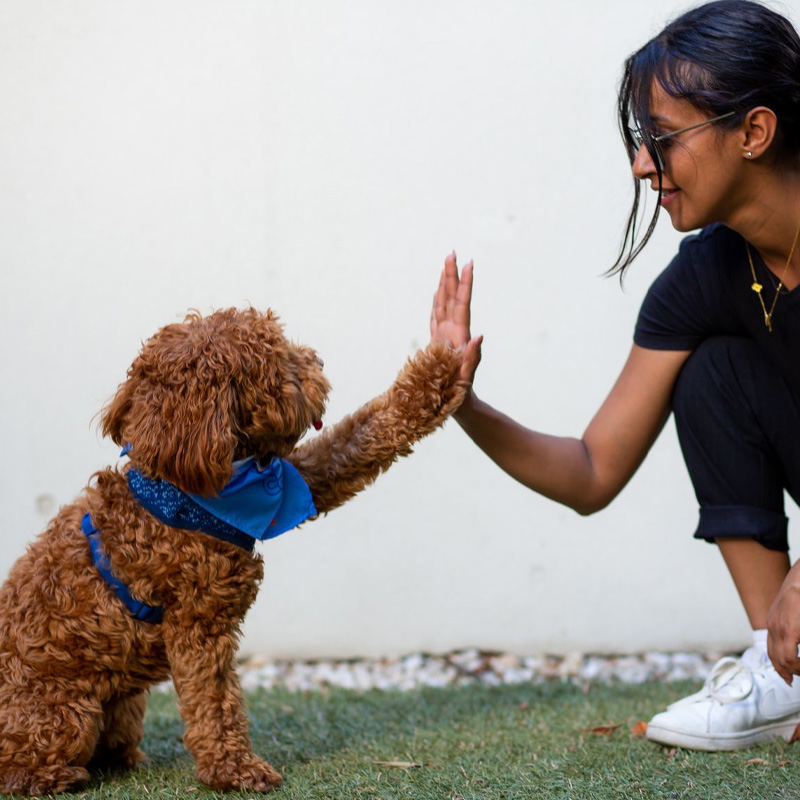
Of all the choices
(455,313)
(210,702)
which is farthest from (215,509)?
(455,313)

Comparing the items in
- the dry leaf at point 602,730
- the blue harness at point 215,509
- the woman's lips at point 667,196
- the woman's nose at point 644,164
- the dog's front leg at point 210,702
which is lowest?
the dry leaf at point 602,730

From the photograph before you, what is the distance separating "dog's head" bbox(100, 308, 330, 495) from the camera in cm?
199

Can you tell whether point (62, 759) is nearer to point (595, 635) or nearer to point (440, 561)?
point (440, 561)

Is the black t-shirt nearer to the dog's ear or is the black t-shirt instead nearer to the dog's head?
the dog's head

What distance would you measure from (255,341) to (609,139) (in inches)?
89.5

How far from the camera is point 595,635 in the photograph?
4.05 metres

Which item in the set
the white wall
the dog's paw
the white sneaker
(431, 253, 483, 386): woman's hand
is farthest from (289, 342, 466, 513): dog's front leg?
the white wall

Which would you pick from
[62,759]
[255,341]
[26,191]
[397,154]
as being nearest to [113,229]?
[26,191]

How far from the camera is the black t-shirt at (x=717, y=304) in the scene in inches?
97.3

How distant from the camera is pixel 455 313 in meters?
2.32

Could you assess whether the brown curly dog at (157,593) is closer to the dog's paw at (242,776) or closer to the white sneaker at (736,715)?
the dog's paw at (242,776)

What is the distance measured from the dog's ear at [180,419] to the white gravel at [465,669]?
6.34 ft

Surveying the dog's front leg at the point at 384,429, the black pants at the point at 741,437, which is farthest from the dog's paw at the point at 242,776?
the black pants at the point at 741,437

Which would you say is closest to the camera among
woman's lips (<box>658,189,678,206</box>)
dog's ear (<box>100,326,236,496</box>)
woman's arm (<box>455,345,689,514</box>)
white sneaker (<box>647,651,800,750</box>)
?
dog's ear (<box>100,326,236,496</box>)
